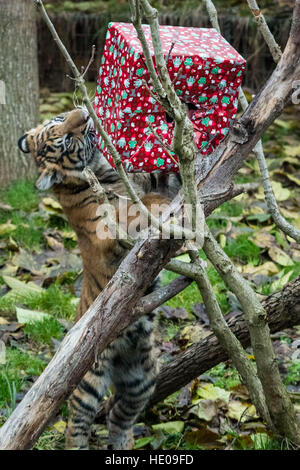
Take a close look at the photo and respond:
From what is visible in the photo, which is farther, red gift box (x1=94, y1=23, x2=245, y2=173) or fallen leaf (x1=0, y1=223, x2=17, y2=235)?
fallen leaf (x1=0, y1=223, x2=17, y2=235)

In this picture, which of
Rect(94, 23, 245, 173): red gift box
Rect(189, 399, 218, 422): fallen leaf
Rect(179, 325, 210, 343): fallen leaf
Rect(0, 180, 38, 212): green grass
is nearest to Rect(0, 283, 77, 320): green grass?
Rect(179, 325, 210, 343): fallen leaf

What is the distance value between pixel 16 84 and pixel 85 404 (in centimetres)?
395

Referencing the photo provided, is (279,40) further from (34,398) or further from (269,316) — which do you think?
(34,398)

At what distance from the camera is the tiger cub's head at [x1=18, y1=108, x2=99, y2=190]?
3.64m

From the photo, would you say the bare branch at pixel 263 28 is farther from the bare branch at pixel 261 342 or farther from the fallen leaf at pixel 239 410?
the fallen leaf at pixel 239 410

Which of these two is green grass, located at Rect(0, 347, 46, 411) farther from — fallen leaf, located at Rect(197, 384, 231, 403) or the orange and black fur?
fallen leaf, located at Rect(197, 384, 231, 403)

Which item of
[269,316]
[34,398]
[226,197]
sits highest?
[226,197]

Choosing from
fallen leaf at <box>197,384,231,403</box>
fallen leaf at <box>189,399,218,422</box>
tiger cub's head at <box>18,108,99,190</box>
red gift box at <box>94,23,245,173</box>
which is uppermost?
red gift box at <box>94,23,245,173</box>

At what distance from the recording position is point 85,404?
11.5 ft

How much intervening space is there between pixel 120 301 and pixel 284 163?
16.1 ft

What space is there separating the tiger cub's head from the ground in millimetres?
1099
